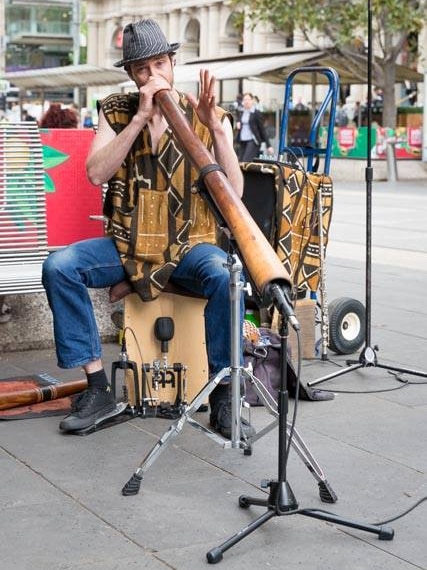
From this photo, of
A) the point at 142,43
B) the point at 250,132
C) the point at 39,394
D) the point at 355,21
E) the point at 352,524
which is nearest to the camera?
the point at 352,524

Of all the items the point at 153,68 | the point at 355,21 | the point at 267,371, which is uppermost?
the point at 355,21

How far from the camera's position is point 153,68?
5.19 m

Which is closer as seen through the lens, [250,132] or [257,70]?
[250,132]

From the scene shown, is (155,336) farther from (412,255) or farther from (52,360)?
(412,255)

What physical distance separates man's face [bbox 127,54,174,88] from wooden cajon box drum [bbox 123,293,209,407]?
980 millimetres

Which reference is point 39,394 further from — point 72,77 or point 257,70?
point 72,77

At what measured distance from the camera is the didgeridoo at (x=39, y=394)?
18.6ft

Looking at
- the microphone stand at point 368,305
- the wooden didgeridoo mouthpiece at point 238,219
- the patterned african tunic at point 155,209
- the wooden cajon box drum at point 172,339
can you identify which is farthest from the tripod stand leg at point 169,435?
the microphone stand at point 368,305

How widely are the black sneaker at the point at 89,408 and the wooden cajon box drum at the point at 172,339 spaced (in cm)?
19

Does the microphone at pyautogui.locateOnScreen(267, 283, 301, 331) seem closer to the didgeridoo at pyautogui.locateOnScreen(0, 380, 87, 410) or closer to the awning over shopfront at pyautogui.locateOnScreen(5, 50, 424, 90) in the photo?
the didgeridoo at pyautogui.locateOnScreen(0, 380, 87, 410)

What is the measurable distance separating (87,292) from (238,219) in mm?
1419

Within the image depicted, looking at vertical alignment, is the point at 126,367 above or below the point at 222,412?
above

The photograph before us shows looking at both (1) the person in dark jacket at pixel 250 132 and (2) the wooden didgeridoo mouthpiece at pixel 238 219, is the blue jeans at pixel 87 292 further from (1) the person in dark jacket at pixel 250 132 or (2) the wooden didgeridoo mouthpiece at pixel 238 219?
(1) the person in dark jacket at pixel 250 132

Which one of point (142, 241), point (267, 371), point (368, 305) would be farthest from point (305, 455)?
point (368, 305)
